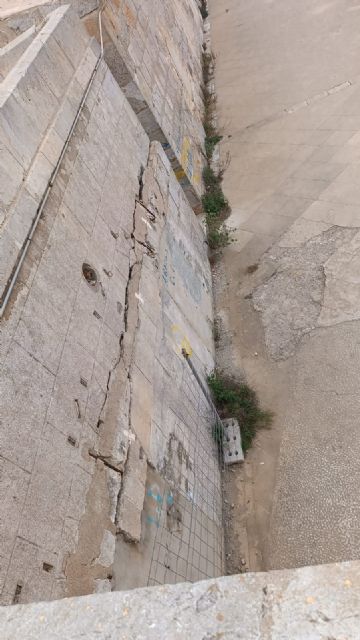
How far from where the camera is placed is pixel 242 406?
6.10 metres

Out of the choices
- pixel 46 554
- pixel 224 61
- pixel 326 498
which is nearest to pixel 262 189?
pixel 326 498

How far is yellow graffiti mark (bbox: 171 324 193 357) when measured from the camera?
5514mm

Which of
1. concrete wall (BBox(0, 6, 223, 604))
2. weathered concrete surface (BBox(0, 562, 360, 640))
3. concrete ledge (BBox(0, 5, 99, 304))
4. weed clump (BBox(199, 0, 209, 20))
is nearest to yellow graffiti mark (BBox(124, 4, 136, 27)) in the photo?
concrete wall (BBox(0, 6, 223, 604))

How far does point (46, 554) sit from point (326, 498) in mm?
3190

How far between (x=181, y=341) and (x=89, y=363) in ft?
6.87

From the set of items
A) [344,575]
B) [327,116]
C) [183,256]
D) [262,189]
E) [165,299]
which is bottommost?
[344,575]

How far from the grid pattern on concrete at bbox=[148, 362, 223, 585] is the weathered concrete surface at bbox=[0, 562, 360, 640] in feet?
6.48

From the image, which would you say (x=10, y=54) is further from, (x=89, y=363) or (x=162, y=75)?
(x=162, y=75)

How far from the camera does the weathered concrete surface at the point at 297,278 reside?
16.9 feet

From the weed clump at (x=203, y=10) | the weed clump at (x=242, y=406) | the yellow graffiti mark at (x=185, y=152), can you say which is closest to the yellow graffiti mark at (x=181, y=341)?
the weed clump at (x=242, y=406)

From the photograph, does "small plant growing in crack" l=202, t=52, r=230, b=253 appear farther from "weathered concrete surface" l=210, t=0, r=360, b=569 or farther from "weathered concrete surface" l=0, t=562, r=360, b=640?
"weathered concrete surface" l=0, t=562, r=360, b=640

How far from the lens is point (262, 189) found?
902 centimetres

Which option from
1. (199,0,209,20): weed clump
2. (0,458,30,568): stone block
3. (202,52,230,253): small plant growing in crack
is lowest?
(0,458,30,568): stone block

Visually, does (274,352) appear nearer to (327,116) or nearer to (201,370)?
(201,370)
